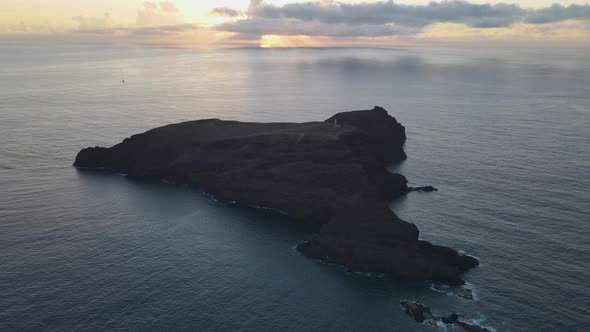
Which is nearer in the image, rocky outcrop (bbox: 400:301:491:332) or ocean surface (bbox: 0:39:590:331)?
rocky outcrop (bbox: 400:301:491:332)

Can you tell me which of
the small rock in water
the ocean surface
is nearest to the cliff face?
the small rock in water

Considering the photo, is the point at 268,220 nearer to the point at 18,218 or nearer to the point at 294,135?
the point at 294,135

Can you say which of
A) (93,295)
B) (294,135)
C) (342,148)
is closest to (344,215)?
(342,148)

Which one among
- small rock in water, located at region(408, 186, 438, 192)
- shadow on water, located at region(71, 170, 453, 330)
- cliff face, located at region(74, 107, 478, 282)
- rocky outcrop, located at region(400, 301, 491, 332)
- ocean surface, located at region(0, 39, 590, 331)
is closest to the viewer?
rocky outcrop, located at region(400, 301, 491, 332)

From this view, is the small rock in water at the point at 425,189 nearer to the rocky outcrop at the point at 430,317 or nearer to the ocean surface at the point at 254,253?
the ocean surface at the point at 254,253

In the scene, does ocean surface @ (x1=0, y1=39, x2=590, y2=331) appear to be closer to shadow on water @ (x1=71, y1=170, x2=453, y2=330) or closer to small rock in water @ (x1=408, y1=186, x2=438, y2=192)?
shadow on water @ (x1=71, y1=170, x2=453, y2=330)

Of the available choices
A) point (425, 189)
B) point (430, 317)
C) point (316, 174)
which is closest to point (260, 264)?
point (430, 317)
